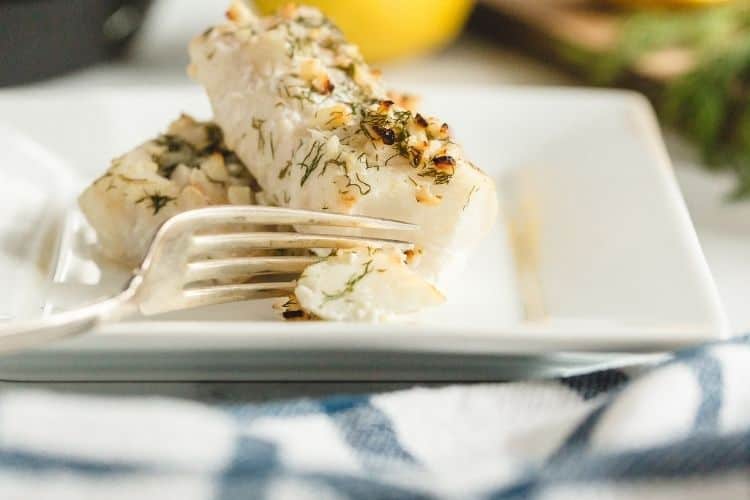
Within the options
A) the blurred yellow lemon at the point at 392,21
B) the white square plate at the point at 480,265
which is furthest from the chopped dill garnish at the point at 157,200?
A: the blurred yellow lemon at the point at 392,21

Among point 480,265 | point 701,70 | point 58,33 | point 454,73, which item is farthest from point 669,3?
point 58,33

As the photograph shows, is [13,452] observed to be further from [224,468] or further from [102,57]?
[102,57]

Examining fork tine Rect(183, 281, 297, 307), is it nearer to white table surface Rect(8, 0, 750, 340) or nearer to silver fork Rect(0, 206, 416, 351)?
silver fork Rect(0, 206, 416, 351)

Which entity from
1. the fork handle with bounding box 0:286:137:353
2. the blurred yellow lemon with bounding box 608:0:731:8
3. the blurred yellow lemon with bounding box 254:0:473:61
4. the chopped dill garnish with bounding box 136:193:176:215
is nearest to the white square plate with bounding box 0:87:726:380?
the fork handle with bounding box 0:286:137:353

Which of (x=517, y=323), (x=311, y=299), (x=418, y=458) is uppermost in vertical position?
(x=311, y=299)

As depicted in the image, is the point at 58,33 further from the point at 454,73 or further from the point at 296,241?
the point at 296,241

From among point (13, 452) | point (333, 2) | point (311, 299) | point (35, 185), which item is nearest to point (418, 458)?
point (311, 299)
